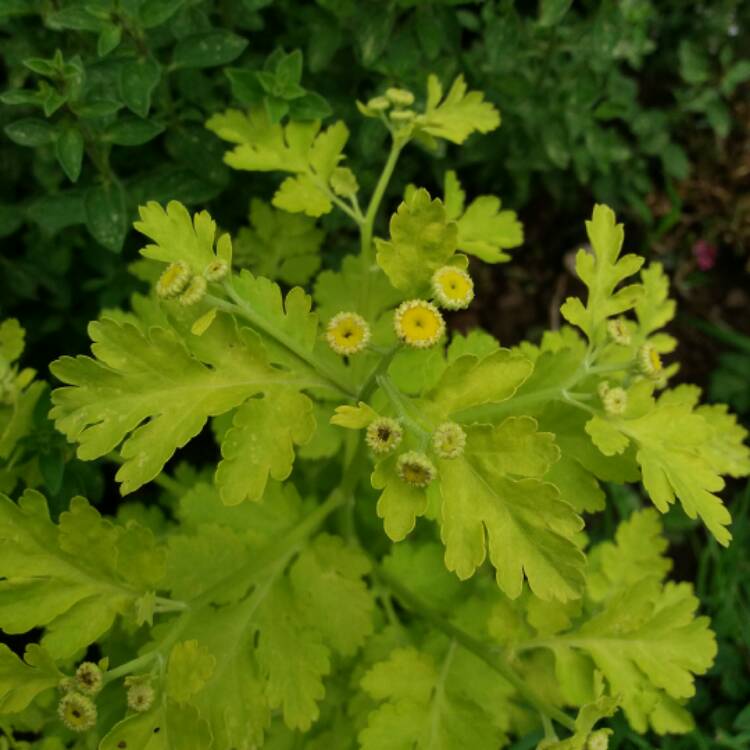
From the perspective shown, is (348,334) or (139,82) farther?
(139,82)

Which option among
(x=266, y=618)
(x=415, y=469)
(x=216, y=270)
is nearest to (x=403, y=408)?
(x=415, y=469)

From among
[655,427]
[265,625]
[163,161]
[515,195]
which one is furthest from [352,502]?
[515,195]

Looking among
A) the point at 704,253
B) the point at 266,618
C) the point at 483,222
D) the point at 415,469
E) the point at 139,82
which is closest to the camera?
the point at 415,469

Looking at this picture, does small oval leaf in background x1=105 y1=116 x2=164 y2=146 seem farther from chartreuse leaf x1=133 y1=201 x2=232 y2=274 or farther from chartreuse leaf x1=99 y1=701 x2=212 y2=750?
chartreuse leaf x1=99 y1=701 x2=212 y2=750

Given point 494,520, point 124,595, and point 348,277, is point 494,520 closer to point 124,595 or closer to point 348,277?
point 124,595

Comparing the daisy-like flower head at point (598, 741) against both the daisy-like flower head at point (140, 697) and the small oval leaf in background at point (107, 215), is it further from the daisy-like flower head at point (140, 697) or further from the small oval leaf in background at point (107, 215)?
the small oval leaf in background at point (107, 215)

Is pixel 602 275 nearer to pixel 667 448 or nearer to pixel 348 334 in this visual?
pixel 667 448
